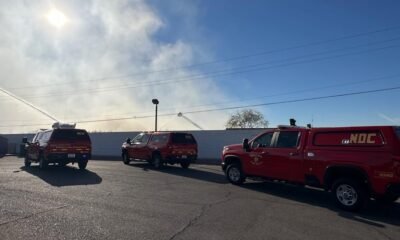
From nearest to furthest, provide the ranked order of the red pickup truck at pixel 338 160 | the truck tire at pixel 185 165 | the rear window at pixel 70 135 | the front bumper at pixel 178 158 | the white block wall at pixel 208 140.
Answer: the red pickup truck at pixel 338 160 → the rear window at pixel 70 135 → the front bumper at pixel 178 158 → the truck tire at pixel 185 165 → the white block wall at pixel 208 140

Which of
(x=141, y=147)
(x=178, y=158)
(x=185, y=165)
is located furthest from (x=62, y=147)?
(x=185, y=165)

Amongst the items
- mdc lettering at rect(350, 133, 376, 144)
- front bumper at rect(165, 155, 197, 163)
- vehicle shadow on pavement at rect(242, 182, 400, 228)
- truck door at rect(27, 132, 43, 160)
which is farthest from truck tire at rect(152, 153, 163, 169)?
mdc lettering at rect(350, 133, 376, 144)

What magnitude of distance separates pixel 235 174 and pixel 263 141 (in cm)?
171

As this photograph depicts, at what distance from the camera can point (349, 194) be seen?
966cm

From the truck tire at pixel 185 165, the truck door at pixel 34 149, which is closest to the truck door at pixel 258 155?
the truck tire at pixel 185 165

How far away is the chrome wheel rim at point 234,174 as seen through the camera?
1372 centimetres

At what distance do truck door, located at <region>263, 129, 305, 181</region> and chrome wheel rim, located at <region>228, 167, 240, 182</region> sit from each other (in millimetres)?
1474

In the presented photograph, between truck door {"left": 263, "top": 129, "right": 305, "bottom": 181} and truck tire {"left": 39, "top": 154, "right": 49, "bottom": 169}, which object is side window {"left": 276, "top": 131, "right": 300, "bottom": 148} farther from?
truck tire {"left": 39, "top": 154, "right": 49, "bottom": 169}

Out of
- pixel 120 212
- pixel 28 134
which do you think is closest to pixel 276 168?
pixel 120 212

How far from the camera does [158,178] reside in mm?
15648

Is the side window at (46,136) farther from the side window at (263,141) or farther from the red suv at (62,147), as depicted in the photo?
the side window at (263,141)

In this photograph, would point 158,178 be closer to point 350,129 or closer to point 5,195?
point 5,195

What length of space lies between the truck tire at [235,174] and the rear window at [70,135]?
845 centimetres

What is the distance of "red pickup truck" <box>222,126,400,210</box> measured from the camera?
9016 millimetres
